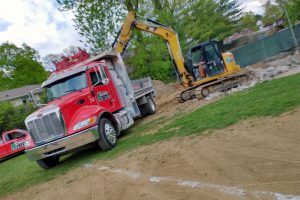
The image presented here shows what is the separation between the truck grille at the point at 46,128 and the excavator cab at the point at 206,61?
339 inches

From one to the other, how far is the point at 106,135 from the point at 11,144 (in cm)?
1019

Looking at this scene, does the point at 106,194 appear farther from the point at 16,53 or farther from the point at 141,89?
the point at 16,53

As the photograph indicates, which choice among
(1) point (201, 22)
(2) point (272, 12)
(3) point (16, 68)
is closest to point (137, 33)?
(1) point (201, 22)

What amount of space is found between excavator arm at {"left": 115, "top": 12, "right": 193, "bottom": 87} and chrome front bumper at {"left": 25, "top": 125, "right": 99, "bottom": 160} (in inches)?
259

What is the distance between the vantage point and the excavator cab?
15.6 metres

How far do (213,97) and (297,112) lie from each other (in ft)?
23.5

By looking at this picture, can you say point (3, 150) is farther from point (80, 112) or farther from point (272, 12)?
point (272, 12)

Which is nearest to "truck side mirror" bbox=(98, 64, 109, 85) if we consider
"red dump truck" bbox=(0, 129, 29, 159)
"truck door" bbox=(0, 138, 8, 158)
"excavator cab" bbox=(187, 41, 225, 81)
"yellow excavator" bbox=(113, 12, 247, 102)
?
"yellow excavator" bbox=(113, 12, 247, 102)

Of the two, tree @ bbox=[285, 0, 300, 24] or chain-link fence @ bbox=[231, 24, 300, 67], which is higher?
tree @ bbox=[285, 0, 300, 24]

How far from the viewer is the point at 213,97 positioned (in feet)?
44.3

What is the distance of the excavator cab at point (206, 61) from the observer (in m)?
15.6

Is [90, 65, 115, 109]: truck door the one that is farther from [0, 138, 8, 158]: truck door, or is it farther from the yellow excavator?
[0, 138, 8, 158]: truck door

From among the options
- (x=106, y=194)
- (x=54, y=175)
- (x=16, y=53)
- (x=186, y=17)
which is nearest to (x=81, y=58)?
(x=54, y=175)

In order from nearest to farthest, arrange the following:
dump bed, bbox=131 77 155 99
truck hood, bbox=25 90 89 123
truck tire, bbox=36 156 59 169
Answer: truck hood, bbox=25 90 89 123, truck tire, bbox=36 156 59 169, dump bed, bbox=131 77 155 99
